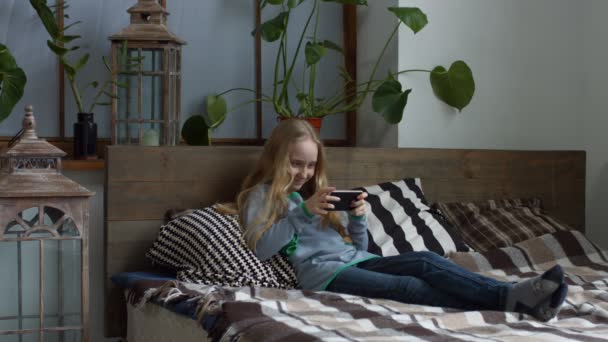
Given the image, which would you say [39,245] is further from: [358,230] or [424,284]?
[424,284]

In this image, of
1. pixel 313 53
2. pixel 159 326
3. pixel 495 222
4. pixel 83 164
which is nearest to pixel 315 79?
pixel 313 53

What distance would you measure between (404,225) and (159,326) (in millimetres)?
912

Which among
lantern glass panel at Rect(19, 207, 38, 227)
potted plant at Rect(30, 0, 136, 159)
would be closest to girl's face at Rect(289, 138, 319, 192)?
potted plant at Rect(30, 0, 136, 159)

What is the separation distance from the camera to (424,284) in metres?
2.10

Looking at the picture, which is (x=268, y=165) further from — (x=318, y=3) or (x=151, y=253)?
(x=318, y=3)

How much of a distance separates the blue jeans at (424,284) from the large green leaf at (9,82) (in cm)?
118

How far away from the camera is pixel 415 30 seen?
2.89 metres

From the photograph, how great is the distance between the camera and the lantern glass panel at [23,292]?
7.41 feet

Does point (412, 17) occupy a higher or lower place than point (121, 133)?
higher

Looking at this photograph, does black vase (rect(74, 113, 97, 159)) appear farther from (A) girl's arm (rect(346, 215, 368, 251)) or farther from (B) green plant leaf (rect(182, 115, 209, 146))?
(A) girl's arm (rect(346, 215, 368, 251))

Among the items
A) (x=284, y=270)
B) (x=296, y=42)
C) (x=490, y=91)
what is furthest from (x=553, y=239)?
(x=296, y=42)

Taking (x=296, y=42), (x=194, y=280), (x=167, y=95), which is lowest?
(x=194, y=280)

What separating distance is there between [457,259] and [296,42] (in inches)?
43.4

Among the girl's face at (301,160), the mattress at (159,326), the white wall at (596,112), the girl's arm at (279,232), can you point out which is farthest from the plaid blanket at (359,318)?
the white wall at (596,112)
